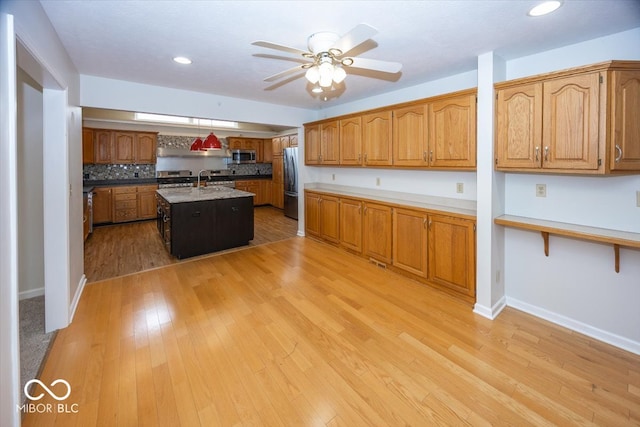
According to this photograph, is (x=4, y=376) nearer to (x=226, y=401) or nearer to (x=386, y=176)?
(x=226, y=401)

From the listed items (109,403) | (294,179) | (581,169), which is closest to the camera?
(109,403)

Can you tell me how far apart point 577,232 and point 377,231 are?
6.83ft

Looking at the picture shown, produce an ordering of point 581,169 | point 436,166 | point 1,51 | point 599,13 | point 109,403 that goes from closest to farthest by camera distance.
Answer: point 1,51
point 109,403
point 599,13
point 581,169
point 436,166

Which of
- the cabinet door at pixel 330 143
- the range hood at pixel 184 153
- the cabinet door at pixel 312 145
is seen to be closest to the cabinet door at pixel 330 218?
the cabinet door at pixel 330 143

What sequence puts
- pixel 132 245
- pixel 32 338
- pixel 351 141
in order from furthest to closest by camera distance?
pixel 132 245 → pixel 351 141 → pixel 32 338

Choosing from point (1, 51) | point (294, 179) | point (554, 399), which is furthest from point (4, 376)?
point (294, 179)

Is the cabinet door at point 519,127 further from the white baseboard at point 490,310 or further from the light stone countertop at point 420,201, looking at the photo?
the white baseboard at point 490,310

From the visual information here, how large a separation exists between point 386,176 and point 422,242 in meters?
1.38

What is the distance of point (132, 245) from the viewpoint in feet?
16.5

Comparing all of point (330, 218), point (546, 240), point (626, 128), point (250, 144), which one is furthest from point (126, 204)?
point (626, 128)

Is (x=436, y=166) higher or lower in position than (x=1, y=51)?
lower

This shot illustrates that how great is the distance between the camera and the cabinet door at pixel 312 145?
5.04 meters

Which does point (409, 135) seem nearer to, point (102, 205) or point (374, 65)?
point (374, 65)

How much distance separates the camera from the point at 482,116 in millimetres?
2631
